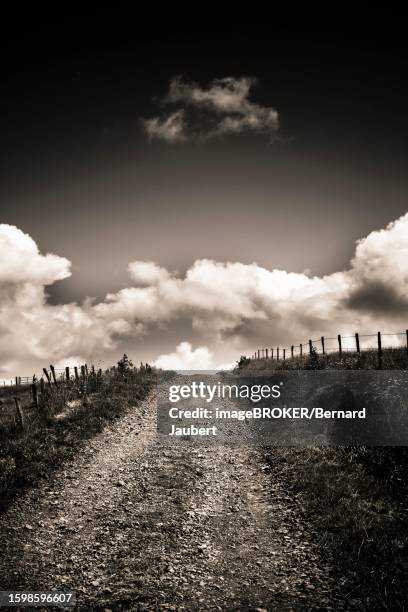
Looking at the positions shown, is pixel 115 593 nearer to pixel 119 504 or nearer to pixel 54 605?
pixel 54 605

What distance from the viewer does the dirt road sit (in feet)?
22.2

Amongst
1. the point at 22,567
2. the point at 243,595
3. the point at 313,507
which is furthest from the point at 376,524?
the point at 22,567

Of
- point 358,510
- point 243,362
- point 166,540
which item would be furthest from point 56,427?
point 243,362

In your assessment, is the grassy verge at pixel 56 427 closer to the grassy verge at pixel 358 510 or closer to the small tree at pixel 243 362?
the grassy verge at pixel 358 510

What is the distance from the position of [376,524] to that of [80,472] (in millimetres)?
9244

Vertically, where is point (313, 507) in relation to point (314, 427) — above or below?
below

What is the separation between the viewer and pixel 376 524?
8383 mm

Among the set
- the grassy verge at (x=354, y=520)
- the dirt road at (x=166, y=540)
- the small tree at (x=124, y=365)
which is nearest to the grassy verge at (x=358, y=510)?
the grassy verge at (x=354, y=520)

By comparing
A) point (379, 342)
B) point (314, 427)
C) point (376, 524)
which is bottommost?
point (376, 524)

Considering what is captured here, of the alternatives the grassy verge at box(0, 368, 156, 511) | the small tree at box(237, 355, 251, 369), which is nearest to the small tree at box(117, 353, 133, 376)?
the grassy verge at box(0, 368, 156, 511)

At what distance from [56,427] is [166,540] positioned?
31.2 feet

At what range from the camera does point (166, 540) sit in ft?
27.8

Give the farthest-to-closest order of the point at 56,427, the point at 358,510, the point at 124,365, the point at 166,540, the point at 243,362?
the point at 243,362, the point at 124,365, the point at 56,427, the point at 358,510, the point at 166,540

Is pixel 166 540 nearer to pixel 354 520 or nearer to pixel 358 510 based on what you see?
pixel 354 520
